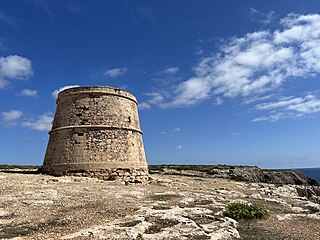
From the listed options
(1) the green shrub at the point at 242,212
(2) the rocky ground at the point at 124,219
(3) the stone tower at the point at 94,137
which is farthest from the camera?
(3) the stone tower at the point at 94,137

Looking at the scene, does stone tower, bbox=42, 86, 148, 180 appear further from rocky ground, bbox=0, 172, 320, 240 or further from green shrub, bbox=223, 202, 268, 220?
green shrub, bbox=223, 202, 268, 220

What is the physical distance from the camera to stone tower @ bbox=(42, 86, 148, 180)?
69.3ft

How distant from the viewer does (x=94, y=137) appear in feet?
71.3

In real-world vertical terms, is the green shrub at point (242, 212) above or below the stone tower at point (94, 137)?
below

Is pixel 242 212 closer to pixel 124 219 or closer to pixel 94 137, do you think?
pixel 124 219

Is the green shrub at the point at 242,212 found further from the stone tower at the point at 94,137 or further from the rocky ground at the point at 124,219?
the stone tower at the point at 94,137

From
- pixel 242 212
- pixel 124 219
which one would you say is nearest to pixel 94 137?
pixel 124 219

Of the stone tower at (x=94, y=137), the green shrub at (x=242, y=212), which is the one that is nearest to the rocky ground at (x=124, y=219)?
the green shrub at (x=242, y=212)

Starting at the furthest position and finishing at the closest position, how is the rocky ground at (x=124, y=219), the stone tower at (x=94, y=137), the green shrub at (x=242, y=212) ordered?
the stone tower at (x=94, y=137) < the green shrub at (x=242, y=212) < the rocky ground at (x=124, y=219)

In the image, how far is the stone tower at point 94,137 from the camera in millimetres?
21125

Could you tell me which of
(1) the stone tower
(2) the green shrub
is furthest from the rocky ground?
(1) the stone tower

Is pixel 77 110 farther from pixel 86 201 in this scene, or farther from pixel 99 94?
pixel 86 201

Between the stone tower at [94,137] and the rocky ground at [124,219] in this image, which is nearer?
the rocky ground at [124,219]

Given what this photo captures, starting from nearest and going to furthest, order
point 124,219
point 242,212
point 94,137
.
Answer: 1. point 124,219
2. point 242,212
3. point 94,137
